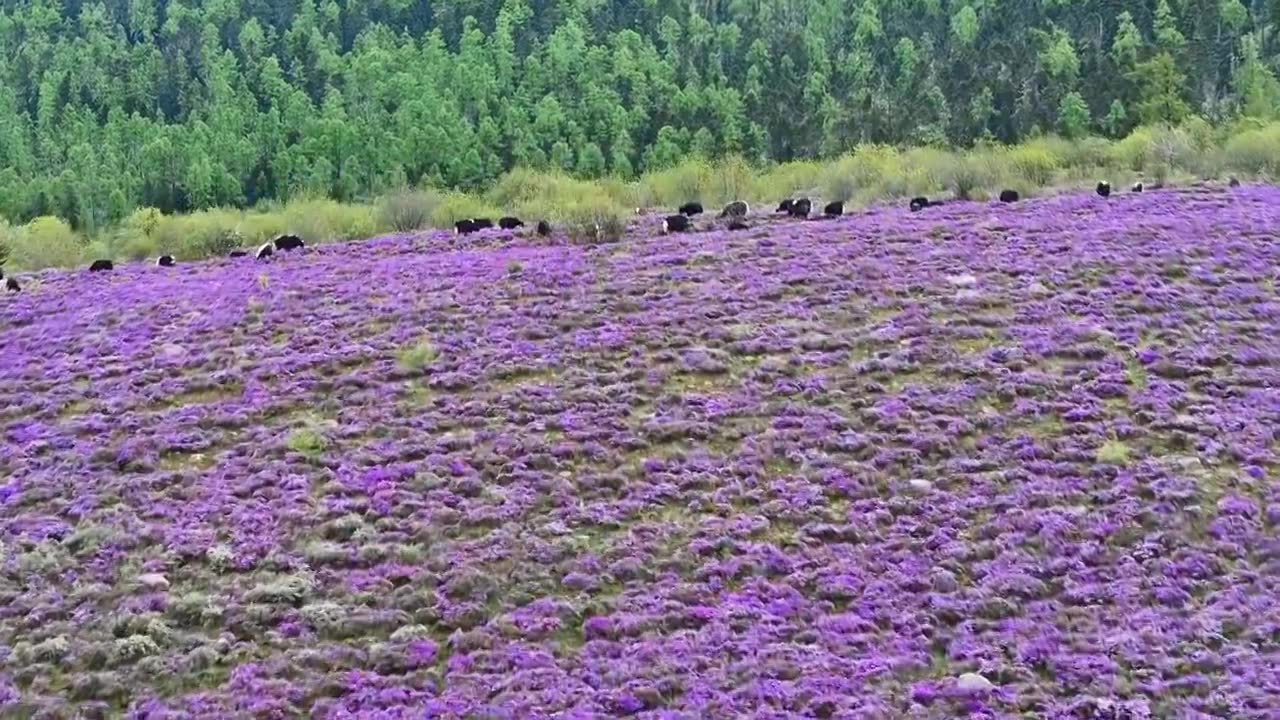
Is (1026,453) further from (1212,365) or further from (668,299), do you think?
(668,299)

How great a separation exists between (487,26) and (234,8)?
21359 millimetres

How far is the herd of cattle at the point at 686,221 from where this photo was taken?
2945 cm

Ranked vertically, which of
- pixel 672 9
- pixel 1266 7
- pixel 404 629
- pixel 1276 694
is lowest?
pixel 1276 694

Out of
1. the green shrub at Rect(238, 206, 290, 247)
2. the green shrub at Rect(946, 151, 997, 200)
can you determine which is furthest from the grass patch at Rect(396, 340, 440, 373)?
the green shrub at Rect(946, 151, 997, 200)

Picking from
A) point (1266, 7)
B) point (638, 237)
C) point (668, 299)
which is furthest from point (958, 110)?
point (668, 299)

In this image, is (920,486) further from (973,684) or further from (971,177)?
(971,177)

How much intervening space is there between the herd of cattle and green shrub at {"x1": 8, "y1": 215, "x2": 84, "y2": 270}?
16.2 ft

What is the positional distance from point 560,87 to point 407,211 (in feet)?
140

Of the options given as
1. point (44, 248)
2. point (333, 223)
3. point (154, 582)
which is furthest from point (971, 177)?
point (44, 248)

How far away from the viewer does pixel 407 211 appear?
37.0 meters

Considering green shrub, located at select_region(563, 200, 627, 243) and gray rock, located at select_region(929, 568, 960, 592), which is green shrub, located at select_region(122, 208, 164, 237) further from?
gray rock, located at select_region(929, 568, 960, 592)

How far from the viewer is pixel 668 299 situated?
2297cm

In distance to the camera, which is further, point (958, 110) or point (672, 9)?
point (672, 9)

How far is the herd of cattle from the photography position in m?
29.5
